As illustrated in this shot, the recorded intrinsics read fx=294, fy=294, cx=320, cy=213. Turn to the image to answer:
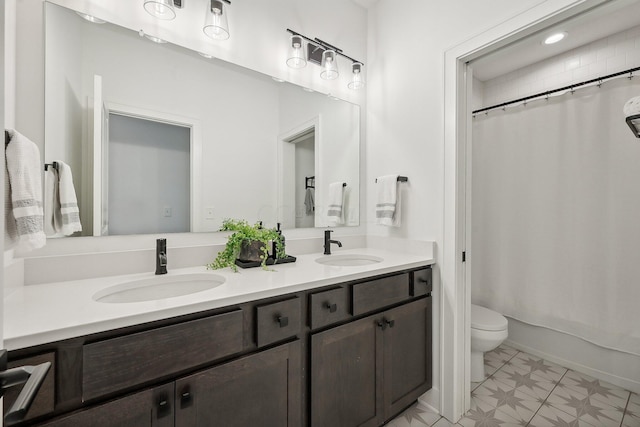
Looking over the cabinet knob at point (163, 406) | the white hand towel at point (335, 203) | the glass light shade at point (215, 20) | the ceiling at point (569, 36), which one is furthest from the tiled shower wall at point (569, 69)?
the cabinet knob at point (163, 406)

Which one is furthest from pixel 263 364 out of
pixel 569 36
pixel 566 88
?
pixel 569 36

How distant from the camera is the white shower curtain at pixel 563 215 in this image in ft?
6.22

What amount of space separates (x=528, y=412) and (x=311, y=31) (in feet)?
8.76

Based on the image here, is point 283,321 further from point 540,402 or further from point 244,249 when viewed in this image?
point 540,402

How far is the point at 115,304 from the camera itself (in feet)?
2.91

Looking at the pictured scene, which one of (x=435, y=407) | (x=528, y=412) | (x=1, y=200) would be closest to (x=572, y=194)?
(x=528, y=412)

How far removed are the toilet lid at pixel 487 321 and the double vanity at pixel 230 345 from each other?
0.51m

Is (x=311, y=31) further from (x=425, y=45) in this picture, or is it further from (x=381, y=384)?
(x=381, y=384)

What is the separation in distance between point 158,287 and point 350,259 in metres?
1.09

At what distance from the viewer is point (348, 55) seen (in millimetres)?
2143

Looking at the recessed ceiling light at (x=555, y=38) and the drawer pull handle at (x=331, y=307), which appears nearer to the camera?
the drawer pull handle at (x=331, y=307)

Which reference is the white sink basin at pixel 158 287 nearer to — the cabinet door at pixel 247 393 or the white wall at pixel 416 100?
the cabinet door at pixel 247 393

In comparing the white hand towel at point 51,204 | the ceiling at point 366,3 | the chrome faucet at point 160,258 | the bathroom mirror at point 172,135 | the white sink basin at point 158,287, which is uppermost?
the ceiling at point 366,3

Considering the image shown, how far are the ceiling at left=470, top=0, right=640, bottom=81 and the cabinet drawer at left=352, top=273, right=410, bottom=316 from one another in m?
1.31
